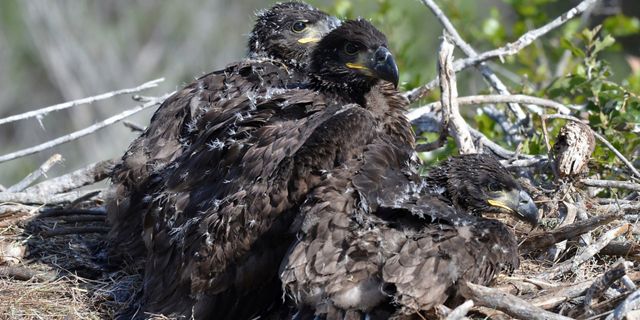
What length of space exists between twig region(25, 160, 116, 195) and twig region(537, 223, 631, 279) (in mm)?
2898

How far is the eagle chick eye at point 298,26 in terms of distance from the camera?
625cm

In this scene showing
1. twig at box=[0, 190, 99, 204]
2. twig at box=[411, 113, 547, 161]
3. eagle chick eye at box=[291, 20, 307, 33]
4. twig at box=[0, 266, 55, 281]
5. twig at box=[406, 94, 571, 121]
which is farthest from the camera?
eagle chick eye at box=[291, 20, 307, 33]

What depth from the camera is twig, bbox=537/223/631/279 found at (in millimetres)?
4664

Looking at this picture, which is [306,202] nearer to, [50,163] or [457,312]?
[457,312]

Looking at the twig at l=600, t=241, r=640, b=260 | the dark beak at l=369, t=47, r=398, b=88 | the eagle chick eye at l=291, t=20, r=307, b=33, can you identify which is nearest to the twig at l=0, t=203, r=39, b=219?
the eagle chick eye at l=291, t=20, r=307, b=33

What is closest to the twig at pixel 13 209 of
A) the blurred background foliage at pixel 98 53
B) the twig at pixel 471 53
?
the twig at pixel 471 53

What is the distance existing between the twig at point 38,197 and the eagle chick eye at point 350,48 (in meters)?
2.21

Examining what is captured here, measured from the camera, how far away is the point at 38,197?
612 cm

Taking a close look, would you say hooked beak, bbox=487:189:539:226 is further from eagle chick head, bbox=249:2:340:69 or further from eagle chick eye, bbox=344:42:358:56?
eagle chick head, bbox=249:2:340:69

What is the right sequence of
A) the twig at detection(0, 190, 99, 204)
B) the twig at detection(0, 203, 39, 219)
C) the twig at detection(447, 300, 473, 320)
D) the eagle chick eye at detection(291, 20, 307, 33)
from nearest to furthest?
the twig at detection(447, 300, 473, 320), the twig at detection(0, 203, 39, 219), the twig at detection(0, 190, 99, 204), the eagle chick eye at detection(291, 20, 307, 33)

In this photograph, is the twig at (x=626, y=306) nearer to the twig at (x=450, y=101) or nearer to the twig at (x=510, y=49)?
the twig at (x=450, y=101)

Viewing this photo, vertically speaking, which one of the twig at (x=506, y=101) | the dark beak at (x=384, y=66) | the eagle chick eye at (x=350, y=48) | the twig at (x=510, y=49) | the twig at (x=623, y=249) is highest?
the eagle chick eye at (x=350, y=48)

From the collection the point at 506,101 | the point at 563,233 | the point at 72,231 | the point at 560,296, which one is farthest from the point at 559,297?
the point at 72,231

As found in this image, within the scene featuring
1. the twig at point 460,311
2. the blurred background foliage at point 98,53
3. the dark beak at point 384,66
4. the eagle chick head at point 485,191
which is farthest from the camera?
the blurred background foliage at point 98,53
